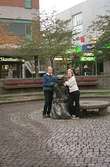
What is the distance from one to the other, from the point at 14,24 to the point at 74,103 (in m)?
36.4

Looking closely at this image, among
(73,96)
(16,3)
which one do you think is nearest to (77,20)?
(16,3)

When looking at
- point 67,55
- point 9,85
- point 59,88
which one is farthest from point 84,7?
point 59,88

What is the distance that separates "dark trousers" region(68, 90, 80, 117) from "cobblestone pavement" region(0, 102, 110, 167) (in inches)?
16.5

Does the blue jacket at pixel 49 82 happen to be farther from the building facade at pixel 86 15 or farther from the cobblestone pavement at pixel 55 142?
the building facade at pixel 86 15

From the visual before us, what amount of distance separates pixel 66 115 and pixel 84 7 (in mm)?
47990

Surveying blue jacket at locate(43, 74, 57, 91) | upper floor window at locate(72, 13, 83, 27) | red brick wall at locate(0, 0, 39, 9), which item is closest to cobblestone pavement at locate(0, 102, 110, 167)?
blue jacket at locate(43, 74, 57, 91)

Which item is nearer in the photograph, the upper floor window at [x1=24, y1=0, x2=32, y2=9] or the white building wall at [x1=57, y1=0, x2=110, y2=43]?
the upper floor window at [x1=24, y1=0, x2=32, y2=9]

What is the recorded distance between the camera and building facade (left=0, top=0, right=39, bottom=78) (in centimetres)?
4994

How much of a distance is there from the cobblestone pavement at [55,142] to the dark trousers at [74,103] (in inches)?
16.5

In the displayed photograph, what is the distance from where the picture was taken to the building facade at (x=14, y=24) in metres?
49.9

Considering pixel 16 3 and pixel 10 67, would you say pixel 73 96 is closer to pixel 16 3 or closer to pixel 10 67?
pixel 10 67

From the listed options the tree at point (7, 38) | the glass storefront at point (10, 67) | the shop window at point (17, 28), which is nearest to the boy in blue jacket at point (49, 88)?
the tree at point (7, 38)

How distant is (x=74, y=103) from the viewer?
56.5 ft

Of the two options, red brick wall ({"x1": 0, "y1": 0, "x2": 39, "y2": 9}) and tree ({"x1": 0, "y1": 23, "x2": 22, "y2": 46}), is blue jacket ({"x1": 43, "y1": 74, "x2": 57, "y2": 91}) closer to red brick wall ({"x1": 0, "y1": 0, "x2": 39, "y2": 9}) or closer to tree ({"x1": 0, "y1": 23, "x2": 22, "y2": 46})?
tree ({"x1": 0, "y1": 23, "x2": 22, "y2": 46})
